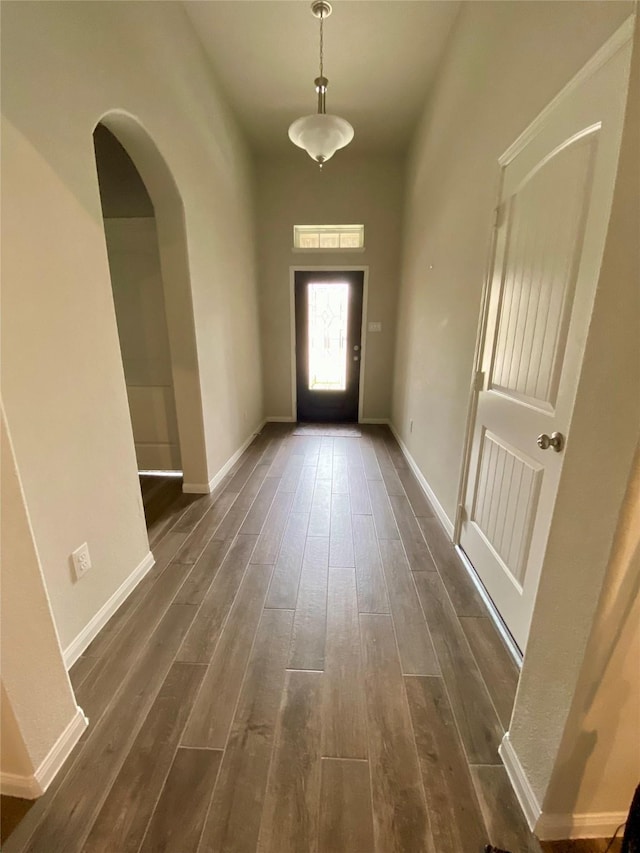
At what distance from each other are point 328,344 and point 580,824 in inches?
173

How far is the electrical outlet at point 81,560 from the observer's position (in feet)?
4.78

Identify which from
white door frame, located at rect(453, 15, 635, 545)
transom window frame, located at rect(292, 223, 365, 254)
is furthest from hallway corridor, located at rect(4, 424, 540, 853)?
transom window frame, located at rect(292, 223, 365, 254)

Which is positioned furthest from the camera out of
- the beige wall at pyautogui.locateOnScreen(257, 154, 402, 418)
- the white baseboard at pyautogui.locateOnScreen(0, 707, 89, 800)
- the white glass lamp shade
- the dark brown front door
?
the dark brown front door

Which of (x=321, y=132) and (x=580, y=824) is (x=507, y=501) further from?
(x=321, y=132)

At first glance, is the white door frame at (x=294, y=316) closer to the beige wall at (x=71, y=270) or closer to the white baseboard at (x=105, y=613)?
the beige wall at (x=71, y=270)

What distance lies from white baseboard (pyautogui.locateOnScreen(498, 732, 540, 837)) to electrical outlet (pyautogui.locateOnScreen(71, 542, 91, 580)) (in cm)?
171

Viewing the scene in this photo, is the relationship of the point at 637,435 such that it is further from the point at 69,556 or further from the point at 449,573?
the point at 69,556

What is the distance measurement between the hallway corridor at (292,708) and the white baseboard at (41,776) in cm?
3

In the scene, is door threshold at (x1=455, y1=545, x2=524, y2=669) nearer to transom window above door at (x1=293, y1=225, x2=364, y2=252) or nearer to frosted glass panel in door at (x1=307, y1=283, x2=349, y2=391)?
frosted glass panel in door at (x1=307, y1=283, x2=349, y2=391)

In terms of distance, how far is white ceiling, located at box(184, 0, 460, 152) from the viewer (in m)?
2.24

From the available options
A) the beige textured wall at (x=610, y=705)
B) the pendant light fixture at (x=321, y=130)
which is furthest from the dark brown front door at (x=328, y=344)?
the beige textured wall at (x=610, y=705)

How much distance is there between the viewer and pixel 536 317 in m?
1.39

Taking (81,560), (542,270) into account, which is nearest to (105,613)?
(81,560)

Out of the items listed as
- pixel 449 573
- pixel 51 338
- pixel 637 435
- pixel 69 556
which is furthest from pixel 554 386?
pixel 69 556
